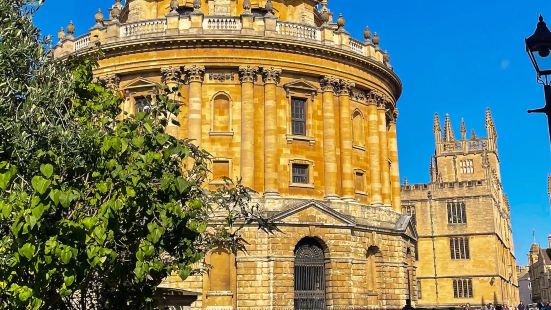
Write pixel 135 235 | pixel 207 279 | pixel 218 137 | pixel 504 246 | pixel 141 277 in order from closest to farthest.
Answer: pixel 141 277 → pixel 135 235 → pixel 207 279 → pixel 218 137 → pixel 504 246

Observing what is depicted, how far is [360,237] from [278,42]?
436 inches

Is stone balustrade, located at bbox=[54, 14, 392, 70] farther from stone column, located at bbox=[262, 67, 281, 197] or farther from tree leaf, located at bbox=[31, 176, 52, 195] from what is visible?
tree leaf, located at bbox=[31, 176, 52, 195]

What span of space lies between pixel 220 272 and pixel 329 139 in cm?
917

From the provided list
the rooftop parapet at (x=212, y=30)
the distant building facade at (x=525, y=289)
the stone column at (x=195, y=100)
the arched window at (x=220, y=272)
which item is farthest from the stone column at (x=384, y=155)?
the distant building facade at (x=525, y=289)

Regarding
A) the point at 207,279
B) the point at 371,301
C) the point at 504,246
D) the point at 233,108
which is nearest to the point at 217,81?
the point at 233,108

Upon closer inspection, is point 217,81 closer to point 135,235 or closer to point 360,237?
point 360,237

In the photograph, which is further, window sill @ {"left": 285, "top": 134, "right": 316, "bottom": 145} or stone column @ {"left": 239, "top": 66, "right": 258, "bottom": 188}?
window sill @ {"left": 285, "top": 134, "right": 316, "bottom": 145}

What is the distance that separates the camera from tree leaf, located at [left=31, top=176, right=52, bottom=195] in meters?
9.59

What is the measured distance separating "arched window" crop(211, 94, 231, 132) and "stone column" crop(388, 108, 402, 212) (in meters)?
12.2

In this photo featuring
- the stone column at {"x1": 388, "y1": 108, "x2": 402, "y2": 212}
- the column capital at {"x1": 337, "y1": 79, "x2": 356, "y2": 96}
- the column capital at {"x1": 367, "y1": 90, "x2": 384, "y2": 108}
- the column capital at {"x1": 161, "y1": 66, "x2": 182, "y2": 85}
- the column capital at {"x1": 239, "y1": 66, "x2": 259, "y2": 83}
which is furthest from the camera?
the stone column at {"x1": 388, "y1": 108, "x2": 402, "y2": 212}

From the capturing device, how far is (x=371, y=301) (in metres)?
A: 35.8

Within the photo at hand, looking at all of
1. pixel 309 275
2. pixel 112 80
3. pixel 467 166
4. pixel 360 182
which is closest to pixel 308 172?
pixel 360 182

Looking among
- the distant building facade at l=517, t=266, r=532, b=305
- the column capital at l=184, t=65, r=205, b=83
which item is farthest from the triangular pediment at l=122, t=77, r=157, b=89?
the distant building facade at l=517, t=266, r=532, b=305

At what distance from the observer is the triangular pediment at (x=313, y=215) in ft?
108
